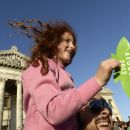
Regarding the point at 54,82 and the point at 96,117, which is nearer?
the point at 54,82

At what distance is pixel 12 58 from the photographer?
39.5 metres

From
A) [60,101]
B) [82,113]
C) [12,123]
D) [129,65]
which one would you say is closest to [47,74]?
[60,101]

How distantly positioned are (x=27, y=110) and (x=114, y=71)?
2.69ft

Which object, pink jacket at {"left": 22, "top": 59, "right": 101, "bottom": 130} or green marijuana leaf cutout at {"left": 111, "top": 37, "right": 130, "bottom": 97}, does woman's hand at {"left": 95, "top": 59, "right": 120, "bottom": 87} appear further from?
green marijuana leaf cutout at {"left": 111, "top": 37, "right": 130, "bottom": 97}

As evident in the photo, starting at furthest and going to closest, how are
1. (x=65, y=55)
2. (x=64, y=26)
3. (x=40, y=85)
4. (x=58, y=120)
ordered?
(x=64, y=26) → (x=65, y=55) → (x=40, y=85) → (x=58, y=120)

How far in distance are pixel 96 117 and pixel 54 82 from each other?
455 mm

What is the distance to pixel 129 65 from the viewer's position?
7.81ft

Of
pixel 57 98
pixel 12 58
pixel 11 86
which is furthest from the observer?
pixel 11 86

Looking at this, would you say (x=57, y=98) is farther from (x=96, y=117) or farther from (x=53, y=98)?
(x=96, y=117)

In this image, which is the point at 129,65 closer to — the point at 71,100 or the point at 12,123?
the point at 71,100

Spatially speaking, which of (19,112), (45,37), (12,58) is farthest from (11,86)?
(45,37)

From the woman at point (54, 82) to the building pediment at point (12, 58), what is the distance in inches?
1389

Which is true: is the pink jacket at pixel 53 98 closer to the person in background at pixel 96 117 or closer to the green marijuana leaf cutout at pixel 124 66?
the person in background at pixel 96 117

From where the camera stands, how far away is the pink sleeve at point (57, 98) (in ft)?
6.80
